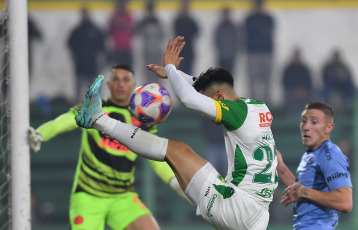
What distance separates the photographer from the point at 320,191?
4953 millimetres

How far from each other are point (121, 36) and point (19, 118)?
7355mm

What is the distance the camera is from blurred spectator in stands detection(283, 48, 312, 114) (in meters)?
12.5

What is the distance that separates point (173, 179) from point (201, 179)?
4.75 feet

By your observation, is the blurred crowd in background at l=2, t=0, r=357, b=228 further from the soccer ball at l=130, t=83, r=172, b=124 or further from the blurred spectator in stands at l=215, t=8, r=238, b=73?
the soccer ball at l=130, t=83, r=172, b=124

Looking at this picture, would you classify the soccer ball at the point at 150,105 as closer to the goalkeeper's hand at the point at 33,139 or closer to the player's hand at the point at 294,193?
the goalkeeper's hand at the point at 33,139

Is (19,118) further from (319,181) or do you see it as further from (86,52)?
(86,52)


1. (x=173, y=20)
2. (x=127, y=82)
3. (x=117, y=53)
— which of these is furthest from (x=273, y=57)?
(x=127, y=82)

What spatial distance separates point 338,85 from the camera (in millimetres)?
12516

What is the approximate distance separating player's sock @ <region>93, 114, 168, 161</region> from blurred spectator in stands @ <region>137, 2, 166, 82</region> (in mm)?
7599

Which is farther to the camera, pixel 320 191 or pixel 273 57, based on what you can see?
pixel 273 57

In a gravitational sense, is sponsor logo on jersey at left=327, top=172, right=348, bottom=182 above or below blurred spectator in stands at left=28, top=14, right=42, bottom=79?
below

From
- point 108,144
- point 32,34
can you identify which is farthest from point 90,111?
point 32,34

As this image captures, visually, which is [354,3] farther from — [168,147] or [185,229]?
[168,147]

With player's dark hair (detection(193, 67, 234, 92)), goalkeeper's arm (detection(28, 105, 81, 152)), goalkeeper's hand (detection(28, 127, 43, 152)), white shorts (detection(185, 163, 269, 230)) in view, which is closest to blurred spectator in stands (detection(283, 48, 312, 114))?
goalkeeper's arm (detection(28, 105, 81, 152))
